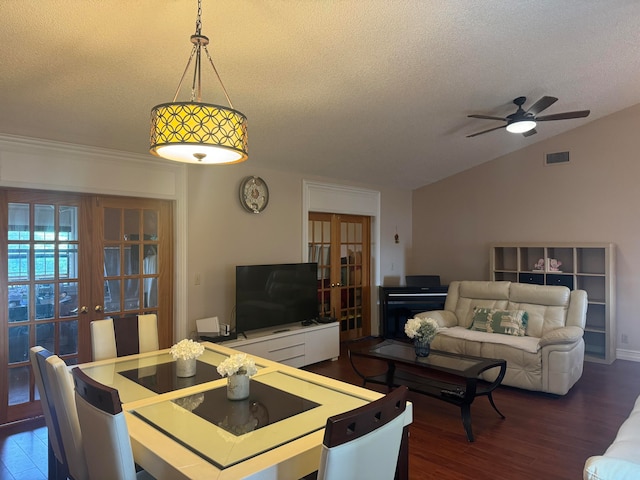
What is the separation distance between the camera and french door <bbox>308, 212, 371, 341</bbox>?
5.89 m

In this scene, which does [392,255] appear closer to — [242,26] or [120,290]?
[120,290]

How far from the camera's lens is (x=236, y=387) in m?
1.94

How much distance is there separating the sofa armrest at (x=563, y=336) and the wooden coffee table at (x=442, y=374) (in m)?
0.60

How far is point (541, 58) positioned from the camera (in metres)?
3.64

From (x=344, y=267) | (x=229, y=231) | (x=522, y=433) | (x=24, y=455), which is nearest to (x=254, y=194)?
(x=229, y=231)

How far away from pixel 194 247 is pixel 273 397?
8.90 ft

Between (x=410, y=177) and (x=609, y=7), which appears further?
(x=410, y=177)

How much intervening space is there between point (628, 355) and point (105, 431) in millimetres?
6067

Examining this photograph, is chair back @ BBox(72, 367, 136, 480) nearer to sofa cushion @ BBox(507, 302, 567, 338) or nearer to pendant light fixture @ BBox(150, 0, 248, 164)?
pendant light fixture @ BBox(150, 0, 248, 164)

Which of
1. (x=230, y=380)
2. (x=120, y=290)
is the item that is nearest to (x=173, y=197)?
→ (x=120, y=290)

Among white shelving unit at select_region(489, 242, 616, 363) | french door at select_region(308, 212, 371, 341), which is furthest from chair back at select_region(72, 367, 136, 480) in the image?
white shelving unit at select_region(489, 242, 616, 363)

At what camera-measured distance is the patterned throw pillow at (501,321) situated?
15.0 ft

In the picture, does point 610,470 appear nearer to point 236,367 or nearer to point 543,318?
point 236,367

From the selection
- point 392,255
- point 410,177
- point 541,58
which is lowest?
point 392,255
